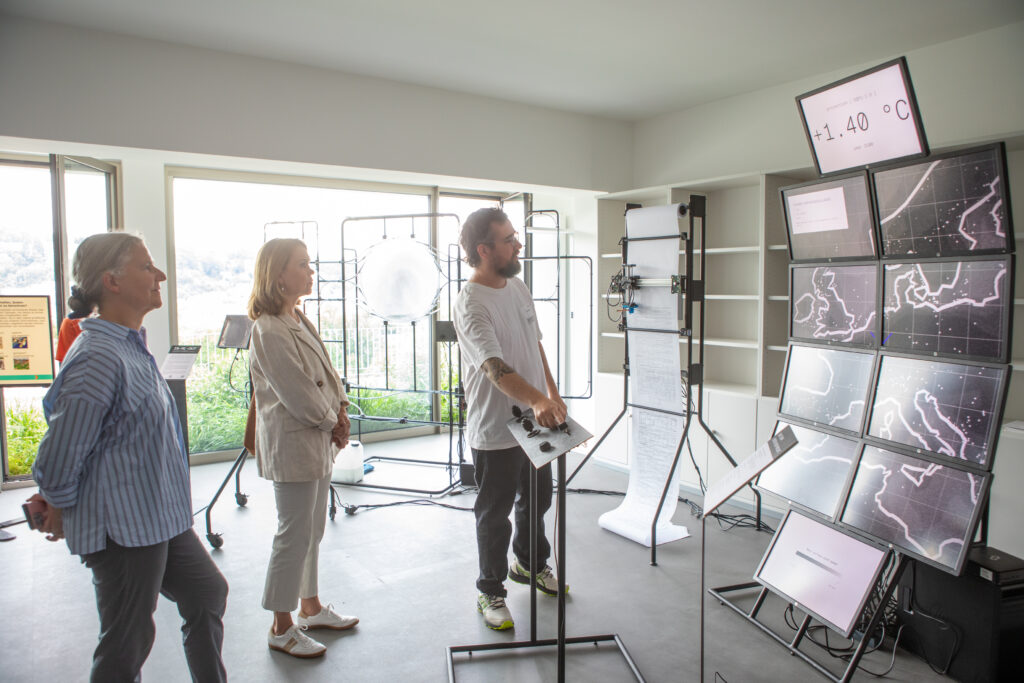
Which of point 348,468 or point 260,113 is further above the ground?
point 260,113

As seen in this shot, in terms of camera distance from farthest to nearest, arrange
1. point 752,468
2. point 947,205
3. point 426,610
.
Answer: point 426,610 < point 947,205 < point 752,468

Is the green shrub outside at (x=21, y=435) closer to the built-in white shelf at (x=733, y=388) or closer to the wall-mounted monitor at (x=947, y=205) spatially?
the built-in white shelf at (x=733, y=388)

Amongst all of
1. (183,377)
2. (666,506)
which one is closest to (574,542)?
(666,506)

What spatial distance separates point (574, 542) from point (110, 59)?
3.54 metres

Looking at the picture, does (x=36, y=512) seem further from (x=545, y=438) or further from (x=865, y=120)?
(x=865, y=120)

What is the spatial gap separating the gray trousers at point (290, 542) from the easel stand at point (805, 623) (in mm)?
1365

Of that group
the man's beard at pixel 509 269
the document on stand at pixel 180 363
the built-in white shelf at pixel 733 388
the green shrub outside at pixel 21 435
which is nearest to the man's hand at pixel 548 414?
the man's beard at pixel 509 269

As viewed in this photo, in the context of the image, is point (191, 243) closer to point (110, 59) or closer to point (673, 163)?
point (110, 59)

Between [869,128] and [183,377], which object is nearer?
[869,128]

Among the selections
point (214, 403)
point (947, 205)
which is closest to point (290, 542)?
point (947, 205)

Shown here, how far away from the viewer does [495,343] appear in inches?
88.4

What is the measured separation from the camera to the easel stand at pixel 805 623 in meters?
2.06

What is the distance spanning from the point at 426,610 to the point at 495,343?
1.22 meters

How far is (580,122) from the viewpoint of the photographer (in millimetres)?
5113
